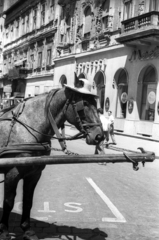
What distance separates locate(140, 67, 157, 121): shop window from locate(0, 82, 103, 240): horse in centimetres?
1783

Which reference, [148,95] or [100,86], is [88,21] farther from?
[148,95]

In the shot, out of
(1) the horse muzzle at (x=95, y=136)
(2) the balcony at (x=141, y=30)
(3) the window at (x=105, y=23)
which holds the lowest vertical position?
(1) the horse muzzle at (x=95, y=136)

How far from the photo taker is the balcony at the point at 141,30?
19984mm

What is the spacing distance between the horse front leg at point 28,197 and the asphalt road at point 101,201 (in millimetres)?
817

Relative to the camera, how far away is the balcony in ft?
65.6

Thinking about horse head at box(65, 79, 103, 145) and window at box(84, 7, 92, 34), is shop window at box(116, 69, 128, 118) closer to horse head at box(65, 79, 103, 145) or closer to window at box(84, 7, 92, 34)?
window at box(84, 7, 92, 34)

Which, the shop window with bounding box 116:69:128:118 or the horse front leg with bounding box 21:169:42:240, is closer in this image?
the horse front leg with bounding box 21:169:42:240

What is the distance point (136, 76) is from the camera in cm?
2259

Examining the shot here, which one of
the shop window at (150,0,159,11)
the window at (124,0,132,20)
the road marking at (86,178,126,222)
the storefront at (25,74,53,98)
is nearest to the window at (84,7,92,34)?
the window at (124,0,132,20)

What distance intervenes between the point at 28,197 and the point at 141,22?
18.4m

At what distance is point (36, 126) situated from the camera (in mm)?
4141

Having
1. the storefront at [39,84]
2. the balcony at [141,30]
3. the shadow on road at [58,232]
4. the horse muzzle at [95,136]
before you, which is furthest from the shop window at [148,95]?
the horse muzzle at [95,136]

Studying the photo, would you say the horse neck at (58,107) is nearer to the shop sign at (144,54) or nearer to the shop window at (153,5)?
the shop sign at (144,54)

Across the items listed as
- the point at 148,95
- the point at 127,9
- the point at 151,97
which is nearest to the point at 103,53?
the point at 127,9
